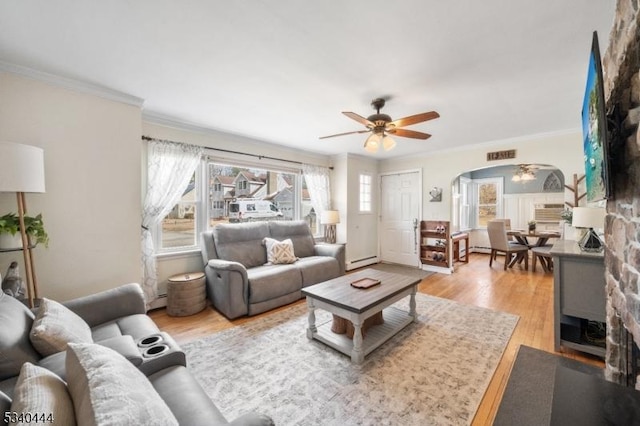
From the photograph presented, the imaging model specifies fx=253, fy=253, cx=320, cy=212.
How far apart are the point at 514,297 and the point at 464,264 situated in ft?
6.82

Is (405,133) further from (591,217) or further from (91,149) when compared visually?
(91,149)

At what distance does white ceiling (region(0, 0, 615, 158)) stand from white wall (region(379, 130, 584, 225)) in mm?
1090

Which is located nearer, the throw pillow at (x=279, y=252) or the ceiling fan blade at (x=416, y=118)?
the ceiling fan blade at (x=416, y=118)

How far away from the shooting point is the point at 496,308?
3184 millimetres

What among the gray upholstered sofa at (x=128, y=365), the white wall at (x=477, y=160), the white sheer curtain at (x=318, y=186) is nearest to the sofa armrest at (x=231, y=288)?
the gray upholstered sofa at (x=128, y=365)

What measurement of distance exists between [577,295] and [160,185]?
176 inches

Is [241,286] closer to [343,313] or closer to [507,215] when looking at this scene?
[343,313]

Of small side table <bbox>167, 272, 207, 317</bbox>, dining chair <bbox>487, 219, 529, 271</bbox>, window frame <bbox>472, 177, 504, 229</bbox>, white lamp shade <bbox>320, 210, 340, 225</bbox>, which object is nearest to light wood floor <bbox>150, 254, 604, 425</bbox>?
small side table <bbox>167, 272, 207, 317</bbox>

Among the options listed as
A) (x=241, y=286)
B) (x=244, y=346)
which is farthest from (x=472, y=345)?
(x=241, y=286)

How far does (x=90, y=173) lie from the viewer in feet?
7.92

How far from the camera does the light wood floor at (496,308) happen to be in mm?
2037

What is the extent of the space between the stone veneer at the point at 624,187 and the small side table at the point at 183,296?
352 centimetres

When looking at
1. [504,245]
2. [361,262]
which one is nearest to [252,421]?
[361,262]

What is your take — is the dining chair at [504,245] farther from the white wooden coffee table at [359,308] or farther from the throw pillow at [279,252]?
the throw pillow at [279,252]
